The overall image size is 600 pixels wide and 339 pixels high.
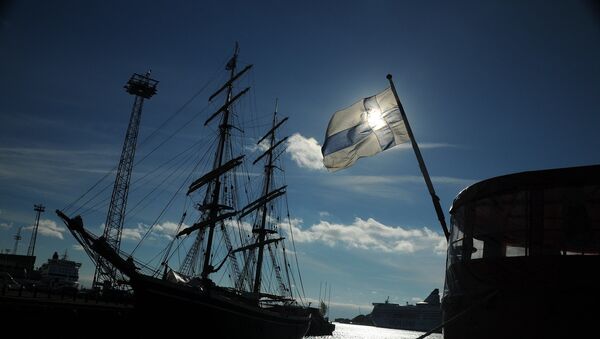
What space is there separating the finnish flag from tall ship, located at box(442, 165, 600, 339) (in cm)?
372

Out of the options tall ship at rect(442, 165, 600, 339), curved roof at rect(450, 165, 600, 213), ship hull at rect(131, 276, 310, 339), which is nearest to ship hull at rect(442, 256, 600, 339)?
tall ship at rect(442, 165, 600, 339)

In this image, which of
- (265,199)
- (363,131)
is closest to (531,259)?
(363,131)

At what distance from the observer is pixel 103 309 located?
31.0m

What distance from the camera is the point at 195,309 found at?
28297mm

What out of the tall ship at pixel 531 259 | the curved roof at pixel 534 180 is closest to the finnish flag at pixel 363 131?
the curved roof at pixel 534 180

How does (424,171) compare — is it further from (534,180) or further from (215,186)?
(215,186)

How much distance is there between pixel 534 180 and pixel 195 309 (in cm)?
2312

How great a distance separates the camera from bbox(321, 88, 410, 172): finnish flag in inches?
569

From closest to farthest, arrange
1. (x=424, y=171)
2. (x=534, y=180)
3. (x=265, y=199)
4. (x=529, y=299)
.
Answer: (x=529, y=299) → (x=534, y=180) → (x=424, y=171) → (x=265, y=199)

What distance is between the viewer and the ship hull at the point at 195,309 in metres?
26.4

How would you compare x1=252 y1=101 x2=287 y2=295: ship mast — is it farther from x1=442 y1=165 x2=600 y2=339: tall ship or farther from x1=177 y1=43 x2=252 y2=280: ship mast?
x1=442 y1=165 x2=600 y2=339: tall ship

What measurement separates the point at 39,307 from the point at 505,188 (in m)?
25.1

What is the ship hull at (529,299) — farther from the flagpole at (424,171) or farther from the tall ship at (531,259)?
the flagpole at (424,171)

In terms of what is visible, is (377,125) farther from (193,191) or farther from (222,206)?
(193,191)
